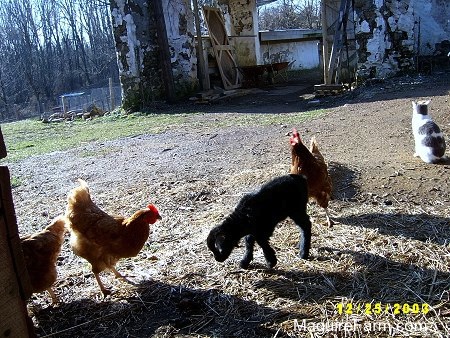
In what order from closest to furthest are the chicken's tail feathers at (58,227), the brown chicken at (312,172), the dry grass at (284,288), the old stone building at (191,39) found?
the dry grass at (284,288)
the chicken's tail feathers at (58,227)
the brown chicken at (312,172)
the old stone building at (191,39)

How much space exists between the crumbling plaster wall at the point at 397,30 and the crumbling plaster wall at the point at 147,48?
5.95 meters

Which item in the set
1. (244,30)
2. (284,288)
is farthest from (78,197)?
(244,30)

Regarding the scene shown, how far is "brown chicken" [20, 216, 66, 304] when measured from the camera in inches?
113

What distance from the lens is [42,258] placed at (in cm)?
295

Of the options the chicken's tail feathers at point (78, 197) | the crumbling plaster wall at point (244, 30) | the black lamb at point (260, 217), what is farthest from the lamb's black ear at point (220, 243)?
the crumbling plaster wall at point (244, 30)

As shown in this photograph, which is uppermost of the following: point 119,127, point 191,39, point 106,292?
point 191,39

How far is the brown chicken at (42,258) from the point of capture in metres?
2.87

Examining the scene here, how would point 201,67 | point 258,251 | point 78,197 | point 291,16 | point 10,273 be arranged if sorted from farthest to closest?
point 291,16 < point 201,67 < point 258,251 < point 78,197 < point 10,273

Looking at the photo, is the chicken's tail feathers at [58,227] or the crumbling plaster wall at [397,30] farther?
the crumbling plaster wall at [397,30]

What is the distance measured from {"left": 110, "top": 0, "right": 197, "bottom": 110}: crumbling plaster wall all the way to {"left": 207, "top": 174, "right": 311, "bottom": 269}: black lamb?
38.6 ft

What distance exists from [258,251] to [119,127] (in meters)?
9.07

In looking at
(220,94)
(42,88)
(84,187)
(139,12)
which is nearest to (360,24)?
(220,94)

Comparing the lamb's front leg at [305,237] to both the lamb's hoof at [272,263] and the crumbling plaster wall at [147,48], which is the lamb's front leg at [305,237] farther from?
the crumbling plaster wall at [147,48]

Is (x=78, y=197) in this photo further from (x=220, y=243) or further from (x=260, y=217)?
(x=260, y=217)
